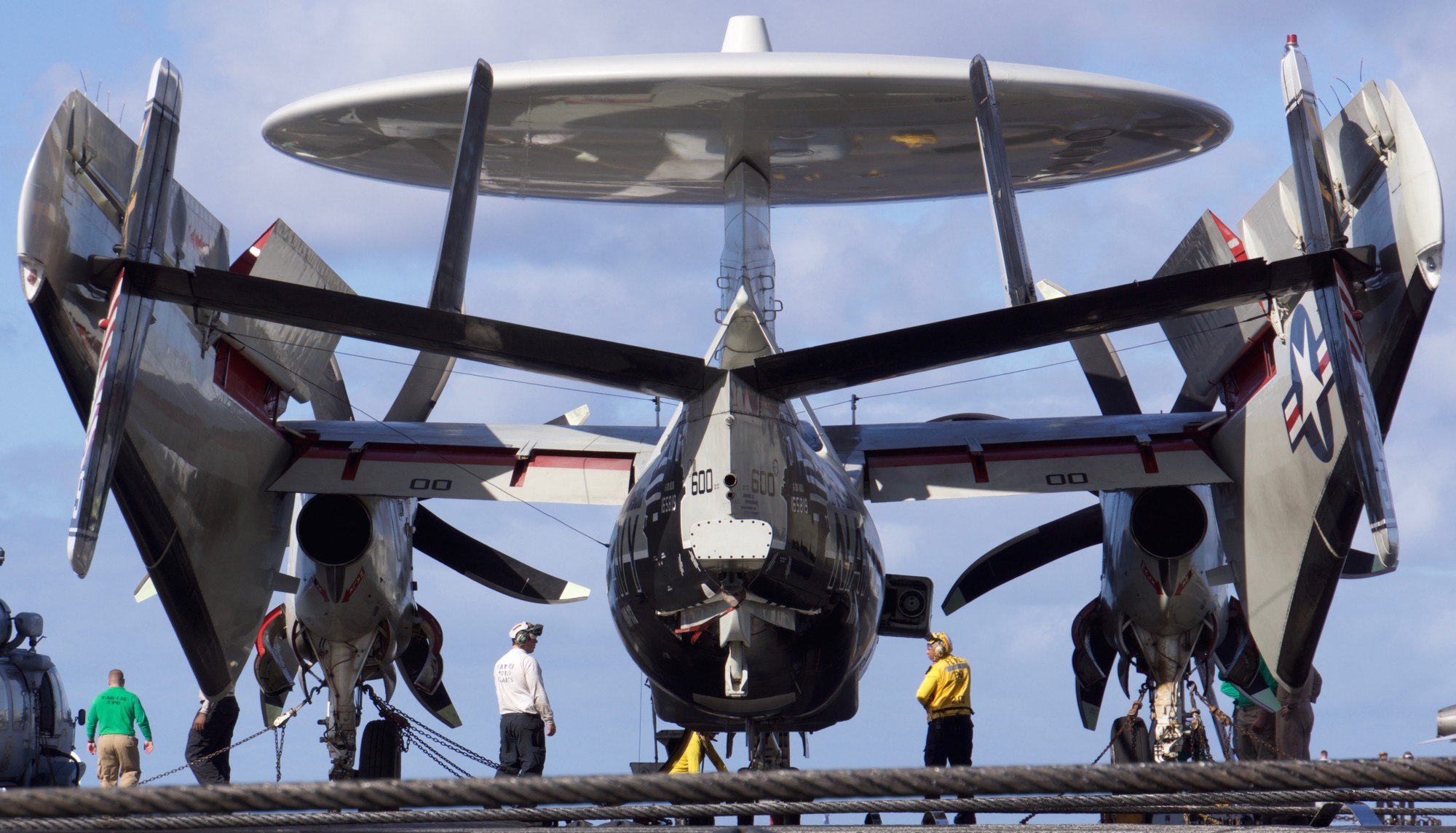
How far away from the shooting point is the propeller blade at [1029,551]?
14.3 metres

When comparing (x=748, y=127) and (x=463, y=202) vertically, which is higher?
(x=748, y=127)

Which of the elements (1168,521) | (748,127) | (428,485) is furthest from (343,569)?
(1168,521)

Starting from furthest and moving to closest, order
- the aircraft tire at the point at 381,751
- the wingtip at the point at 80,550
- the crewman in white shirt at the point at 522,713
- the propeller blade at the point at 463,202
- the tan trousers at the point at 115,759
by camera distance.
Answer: the aircraft tire at the point at 381,751, the tan trousers at the point at 115,759, the crewman in white shirt at the point at 522,713, the propeller blade at the point at 463,202, the wingtip at the point at 80,550

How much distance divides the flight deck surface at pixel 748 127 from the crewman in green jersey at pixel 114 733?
236 inches

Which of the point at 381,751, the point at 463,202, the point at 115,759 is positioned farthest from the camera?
the point at 381,751

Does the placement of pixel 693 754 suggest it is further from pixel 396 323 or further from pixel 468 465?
pixel 396 323

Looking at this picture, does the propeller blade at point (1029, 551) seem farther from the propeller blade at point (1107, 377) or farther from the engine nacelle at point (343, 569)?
the engine nacelle at point (343, 569)

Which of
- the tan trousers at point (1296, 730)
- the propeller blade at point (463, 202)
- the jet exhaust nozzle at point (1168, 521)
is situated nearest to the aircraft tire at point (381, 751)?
the propeller blade at point (463, 202)

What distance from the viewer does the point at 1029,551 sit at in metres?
14.5

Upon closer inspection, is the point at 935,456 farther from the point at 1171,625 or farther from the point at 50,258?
the point at 50,258

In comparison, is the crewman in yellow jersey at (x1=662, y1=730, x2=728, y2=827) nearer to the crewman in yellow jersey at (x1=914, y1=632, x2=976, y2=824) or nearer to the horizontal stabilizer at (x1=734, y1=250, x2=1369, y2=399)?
the crewman in yellow jersey at (x1=914, y1=632, x2=976, y2=824)

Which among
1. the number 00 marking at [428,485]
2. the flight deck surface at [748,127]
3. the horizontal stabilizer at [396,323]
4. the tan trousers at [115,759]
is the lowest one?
the tan trousers at [115,759]

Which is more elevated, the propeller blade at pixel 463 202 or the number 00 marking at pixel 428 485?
the propeller blade at pixel 463 202

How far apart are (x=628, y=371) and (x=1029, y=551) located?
6.36 metres
